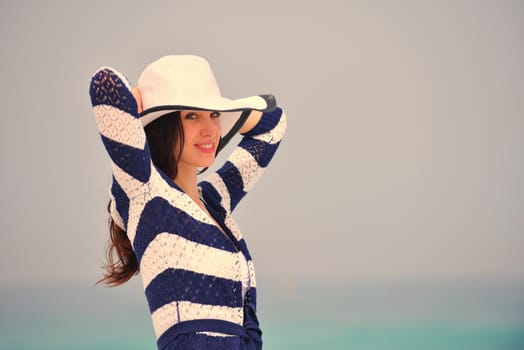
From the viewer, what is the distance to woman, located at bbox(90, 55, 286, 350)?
191 cm

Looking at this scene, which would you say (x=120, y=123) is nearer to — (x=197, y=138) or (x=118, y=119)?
(x=118, y=119)

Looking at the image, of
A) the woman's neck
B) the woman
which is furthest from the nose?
the woman's neck

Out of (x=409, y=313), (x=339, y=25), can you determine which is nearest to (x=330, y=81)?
(x=339, y=25)

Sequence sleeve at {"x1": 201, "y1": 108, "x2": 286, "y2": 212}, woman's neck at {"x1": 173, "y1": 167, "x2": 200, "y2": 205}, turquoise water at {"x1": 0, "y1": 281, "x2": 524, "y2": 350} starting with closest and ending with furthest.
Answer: woman's neck at {"x1": 173, "y1": 167, "x2": 200, "y2": 205}
sleeve at {"x1": 201, "y1": 108, "x2": 286, "y2": 212}
turquoise water at {"x1": 0, "y1": 281, "x2": 524, "y2": 350}

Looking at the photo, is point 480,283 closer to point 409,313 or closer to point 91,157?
point 409,313

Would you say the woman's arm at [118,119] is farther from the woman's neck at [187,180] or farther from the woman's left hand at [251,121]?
the woman's left hand at [251,121]

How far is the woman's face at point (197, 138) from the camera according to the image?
84.0 inches

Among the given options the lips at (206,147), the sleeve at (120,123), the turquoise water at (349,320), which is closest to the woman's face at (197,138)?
the lips at (206,147)

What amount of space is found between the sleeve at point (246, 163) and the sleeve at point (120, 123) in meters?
0.44

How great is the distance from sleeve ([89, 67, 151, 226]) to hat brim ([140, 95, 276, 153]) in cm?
15

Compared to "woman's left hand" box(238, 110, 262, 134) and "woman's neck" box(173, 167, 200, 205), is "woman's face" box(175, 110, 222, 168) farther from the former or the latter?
"woman's left hand" box(238, 110, 262, 134)

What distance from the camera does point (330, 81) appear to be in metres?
5.71

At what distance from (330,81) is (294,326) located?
1.66m

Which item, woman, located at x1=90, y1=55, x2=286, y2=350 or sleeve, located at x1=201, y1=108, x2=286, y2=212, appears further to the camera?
sleeve, located at x1=201, y1=108, x2=286, y2=212
